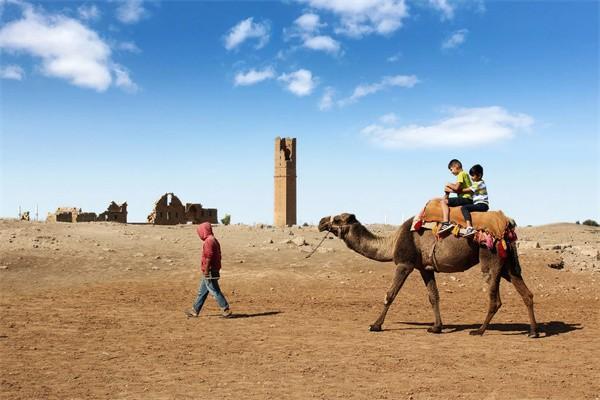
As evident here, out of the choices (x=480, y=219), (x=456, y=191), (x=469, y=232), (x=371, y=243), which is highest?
(x=456, y=191)

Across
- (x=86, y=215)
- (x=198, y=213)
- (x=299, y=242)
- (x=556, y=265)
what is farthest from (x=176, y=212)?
(x=556, y=265)

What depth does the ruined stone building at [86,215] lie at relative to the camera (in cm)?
4084

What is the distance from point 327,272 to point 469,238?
9439mm

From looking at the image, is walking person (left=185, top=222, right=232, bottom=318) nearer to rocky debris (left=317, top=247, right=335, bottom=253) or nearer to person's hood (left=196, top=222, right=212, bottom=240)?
person's hood (left=196, top=222, right=212, bottom=240)

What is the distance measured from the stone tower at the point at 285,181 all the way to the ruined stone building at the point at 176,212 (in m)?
8.96

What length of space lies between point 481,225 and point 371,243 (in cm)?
208

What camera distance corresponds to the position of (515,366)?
25.5 feet

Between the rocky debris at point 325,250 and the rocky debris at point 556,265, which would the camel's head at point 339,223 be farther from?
the rocky debris at point 556,265

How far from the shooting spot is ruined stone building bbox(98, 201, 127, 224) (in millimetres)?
44528

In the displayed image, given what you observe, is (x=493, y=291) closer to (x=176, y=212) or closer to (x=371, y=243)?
(x=371, y=243)

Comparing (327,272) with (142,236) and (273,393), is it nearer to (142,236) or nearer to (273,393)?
(142,236)

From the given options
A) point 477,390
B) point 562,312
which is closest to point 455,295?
point 562,312

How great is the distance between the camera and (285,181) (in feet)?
149

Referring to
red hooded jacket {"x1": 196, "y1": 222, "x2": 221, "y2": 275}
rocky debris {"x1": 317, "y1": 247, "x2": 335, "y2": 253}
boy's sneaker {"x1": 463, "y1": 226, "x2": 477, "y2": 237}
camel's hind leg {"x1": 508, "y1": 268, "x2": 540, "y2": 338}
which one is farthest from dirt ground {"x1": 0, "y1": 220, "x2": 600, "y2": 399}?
boy's sneaker {"x1": 463, "y1": 226, "x2": 477, "y2": 237}
